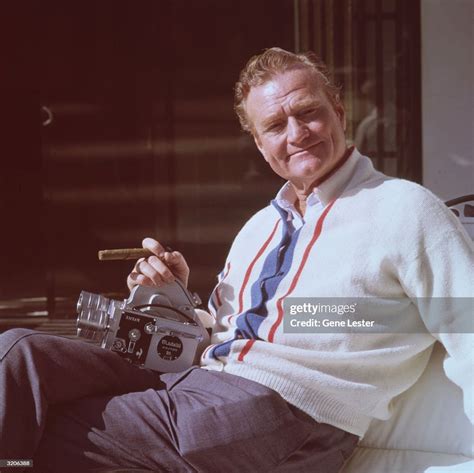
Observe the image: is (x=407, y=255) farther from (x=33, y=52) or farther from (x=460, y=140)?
(x=33, y=52)

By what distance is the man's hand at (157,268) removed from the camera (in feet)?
4.70

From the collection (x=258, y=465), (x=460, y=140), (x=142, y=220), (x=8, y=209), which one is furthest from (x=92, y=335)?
(x=8, y=209)

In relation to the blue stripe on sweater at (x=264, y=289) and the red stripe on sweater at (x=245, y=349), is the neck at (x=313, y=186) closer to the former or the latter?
the blue stripe on sweater at (x=264, y=289)

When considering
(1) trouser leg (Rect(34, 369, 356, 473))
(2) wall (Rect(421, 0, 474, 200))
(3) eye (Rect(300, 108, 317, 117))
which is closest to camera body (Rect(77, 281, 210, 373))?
(1) trouser leg (Rect(34, 369, 356, 473))

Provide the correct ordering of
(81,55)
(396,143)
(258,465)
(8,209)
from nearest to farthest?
(258,465), (396,143), (81,55), (8,209)

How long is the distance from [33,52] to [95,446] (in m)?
2.68

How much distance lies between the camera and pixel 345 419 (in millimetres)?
1253

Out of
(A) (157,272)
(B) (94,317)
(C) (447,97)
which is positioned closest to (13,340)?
(B) (94,317)

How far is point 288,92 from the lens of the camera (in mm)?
1383

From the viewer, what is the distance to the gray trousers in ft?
3.85

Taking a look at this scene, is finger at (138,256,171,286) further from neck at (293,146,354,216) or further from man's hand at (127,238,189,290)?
neck at (293,146,354,216)

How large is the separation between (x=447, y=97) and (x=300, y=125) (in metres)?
1.45

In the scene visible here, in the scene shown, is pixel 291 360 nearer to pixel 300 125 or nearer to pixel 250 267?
pixel 250 267

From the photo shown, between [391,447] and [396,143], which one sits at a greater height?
[396,143]
